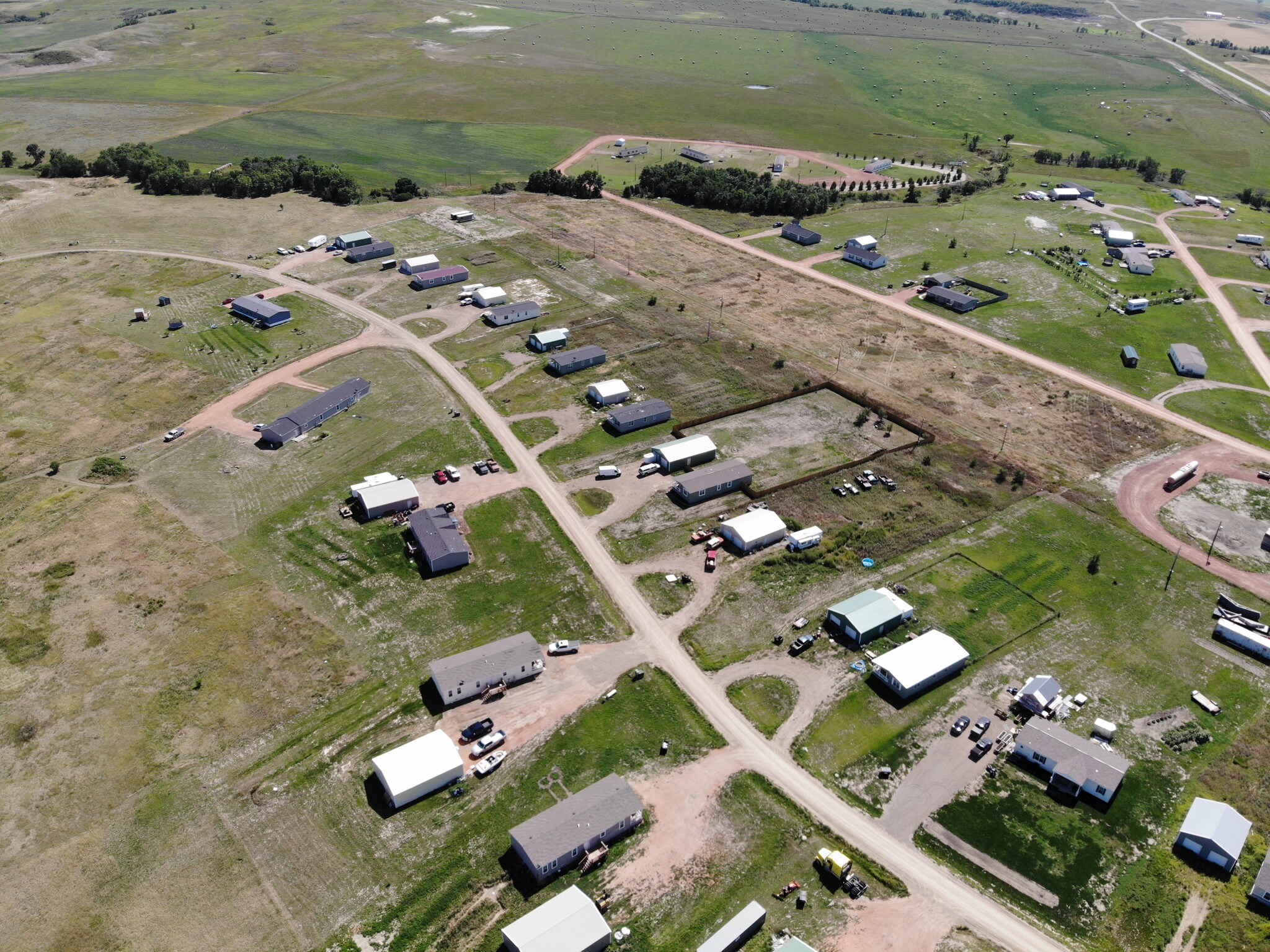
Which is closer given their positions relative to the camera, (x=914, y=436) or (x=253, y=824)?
(x=253, y=824)

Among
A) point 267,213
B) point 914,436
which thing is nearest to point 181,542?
point 914,436

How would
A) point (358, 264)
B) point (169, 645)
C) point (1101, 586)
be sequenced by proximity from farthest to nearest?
point (358, 264), point (1101, 586), point (169, 645)

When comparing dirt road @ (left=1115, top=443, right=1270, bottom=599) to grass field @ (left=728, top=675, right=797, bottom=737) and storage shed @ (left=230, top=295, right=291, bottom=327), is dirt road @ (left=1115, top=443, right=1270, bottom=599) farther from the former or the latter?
storage shed @ (left=230, top=295, right=291, bottom=327)

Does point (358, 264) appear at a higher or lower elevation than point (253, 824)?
higher

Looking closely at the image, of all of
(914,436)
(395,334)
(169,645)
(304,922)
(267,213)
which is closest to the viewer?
(304,922)

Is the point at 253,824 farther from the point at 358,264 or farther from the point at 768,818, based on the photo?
the point at 358,264

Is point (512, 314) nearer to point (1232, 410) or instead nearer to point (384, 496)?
point (384, 496)
